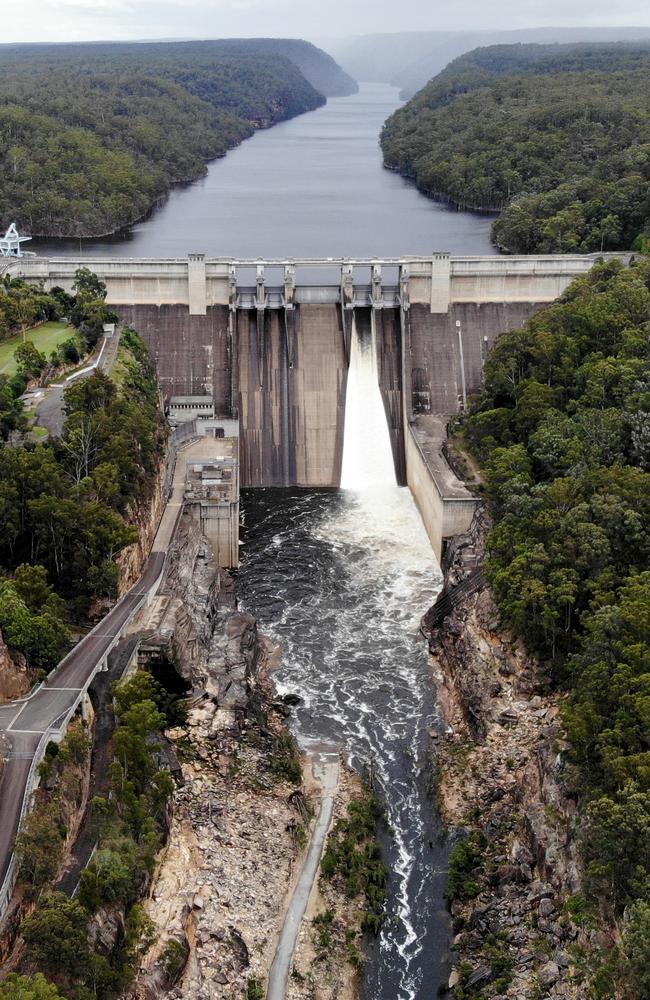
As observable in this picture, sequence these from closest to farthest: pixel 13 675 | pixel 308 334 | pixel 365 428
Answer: pixel 13 675 → pixel 365 428 → pixel 308 334

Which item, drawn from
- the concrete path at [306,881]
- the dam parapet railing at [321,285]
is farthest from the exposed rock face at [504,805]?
the dam parapet railing at [321,285]

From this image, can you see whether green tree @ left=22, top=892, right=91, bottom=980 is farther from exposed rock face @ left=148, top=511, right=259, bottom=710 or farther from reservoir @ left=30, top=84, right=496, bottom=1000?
exposed rock face @ left=148, top=511, right=259, bottom=710

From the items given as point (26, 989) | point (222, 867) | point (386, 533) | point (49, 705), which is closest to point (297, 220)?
point (386, 533)

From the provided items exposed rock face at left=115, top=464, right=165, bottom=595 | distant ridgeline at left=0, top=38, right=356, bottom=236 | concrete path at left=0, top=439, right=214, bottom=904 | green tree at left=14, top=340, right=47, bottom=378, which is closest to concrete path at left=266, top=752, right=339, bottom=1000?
concrete path at left=0, top=439, right=214, bottom=904

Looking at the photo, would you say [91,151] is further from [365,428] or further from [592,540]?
[592,540]

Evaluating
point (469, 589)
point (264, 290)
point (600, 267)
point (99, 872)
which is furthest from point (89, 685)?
point (600, 267)

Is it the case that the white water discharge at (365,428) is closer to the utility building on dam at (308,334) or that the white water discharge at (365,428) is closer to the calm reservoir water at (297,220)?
the utility building on dam at (308,334)
